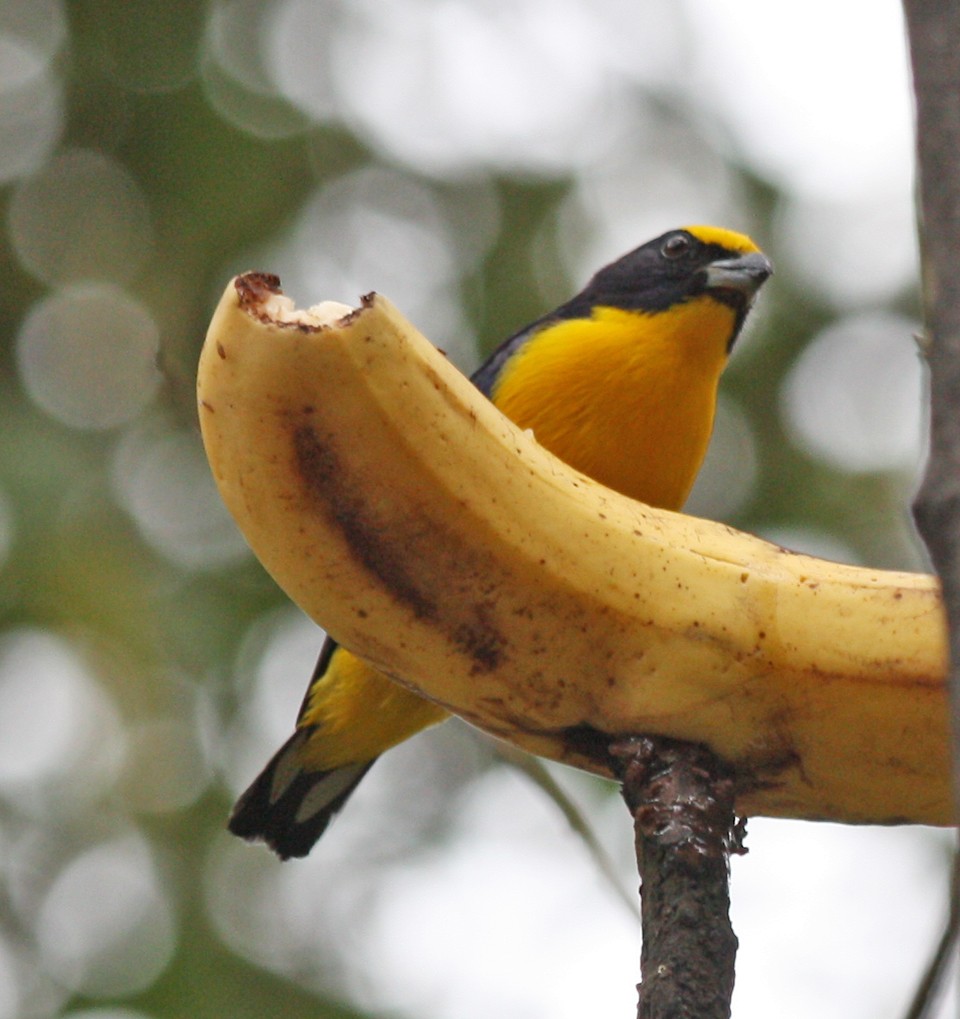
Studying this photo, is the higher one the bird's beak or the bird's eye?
the bird's eye

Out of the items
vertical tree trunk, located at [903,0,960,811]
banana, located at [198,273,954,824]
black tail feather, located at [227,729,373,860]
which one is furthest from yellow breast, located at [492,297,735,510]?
vertical tree trunk, located at [903,0,960,811]

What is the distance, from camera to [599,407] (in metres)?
3.68

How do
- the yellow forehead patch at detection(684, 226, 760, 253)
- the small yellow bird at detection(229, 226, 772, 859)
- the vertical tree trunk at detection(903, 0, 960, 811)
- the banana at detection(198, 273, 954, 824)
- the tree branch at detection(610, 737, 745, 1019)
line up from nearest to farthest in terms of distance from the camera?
the vertical tree trunk at detection(903, 0, 960, 811), the tree branch at detection(610, 737, 745, 1019), the banana at detection(198, 273, 954, 824), the small yellow bird at detection(229, 226, 772, 859), the yellow forehead patch at detection(684, 226, 760, 253)

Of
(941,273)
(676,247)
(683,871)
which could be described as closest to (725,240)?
(676,247)

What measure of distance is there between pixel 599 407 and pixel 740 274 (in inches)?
24.0

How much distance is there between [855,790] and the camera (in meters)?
2.33

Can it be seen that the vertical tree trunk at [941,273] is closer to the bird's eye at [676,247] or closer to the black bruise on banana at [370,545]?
the black bruise on banana at [370,545]

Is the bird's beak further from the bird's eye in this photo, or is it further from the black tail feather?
the black tail feather

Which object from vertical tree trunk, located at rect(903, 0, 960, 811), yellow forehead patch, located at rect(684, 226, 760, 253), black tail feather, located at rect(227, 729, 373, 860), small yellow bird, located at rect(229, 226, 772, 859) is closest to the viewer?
vertical tree trunk, located at rect(903, 0, 960, 811)

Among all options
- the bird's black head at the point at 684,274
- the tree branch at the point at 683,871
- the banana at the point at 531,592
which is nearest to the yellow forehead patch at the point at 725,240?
the bird's black head at the point at 684,274

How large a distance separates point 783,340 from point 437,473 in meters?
5.71

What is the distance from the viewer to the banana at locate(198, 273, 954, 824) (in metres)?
2.12

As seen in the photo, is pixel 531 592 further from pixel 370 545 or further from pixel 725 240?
pixel 725 240

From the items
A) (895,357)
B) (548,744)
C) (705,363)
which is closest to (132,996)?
(705,363)
